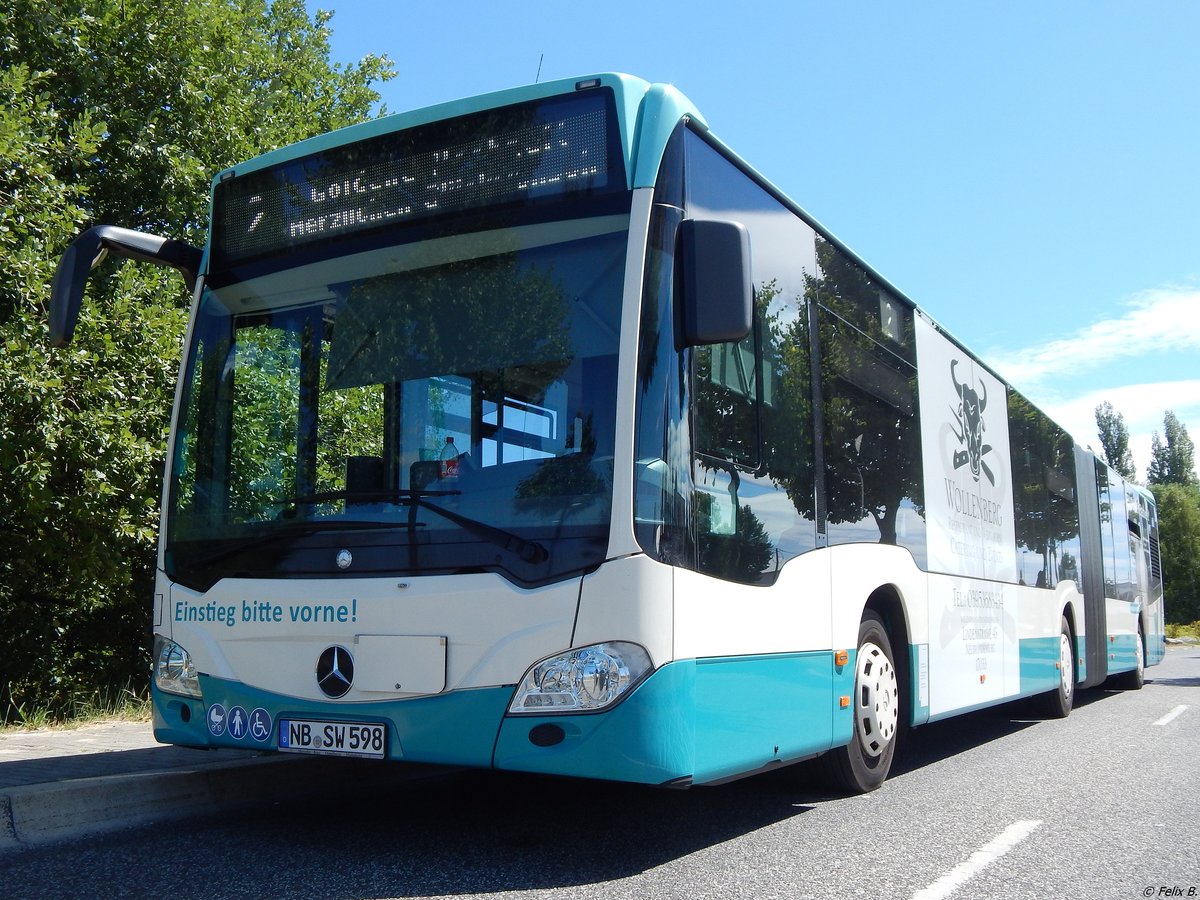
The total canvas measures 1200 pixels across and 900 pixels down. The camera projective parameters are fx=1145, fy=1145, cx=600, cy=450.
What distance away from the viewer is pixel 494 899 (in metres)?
4.15

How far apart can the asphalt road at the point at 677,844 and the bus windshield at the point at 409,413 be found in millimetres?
1214

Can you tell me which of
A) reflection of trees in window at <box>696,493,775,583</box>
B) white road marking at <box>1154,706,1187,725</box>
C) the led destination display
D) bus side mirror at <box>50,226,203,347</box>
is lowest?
white road marking at <box>1154,706,1187,725</box>

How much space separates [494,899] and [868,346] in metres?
4.20

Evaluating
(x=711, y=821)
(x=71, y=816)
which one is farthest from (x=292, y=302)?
(x=711, y=821)

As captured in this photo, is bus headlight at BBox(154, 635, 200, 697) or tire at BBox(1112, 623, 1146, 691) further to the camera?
→ tire at BBox(1112, 623, 1146, 691)

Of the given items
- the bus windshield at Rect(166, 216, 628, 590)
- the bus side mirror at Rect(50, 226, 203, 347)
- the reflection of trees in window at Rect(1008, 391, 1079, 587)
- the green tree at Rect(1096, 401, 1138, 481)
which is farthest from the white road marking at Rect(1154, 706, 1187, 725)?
the green tree at Rect(1096, 401, 1138, 481)

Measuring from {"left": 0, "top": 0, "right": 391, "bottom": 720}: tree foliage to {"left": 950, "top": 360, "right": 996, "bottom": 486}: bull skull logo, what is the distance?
698 centimetres

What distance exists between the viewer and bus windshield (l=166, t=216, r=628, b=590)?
14.9 feet

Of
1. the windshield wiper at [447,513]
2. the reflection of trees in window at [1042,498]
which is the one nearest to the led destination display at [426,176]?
the windshield wiper at [447,513]

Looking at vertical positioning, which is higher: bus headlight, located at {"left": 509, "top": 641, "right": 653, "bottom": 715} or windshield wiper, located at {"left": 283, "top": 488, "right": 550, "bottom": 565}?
windshield wiper, located at {"left": 283, "top": 488, "right": 550, "bottom": 565}

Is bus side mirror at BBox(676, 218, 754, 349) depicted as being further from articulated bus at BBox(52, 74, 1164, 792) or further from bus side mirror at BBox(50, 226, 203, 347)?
bus side mirror at BBox(50, 226, 203, 347)

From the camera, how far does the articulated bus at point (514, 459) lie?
4.42 metres

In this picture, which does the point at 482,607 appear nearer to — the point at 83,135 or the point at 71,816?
the point at 71,816

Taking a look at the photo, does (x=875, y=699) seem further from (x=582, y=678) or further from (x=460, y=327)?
(x=460, y=327)
